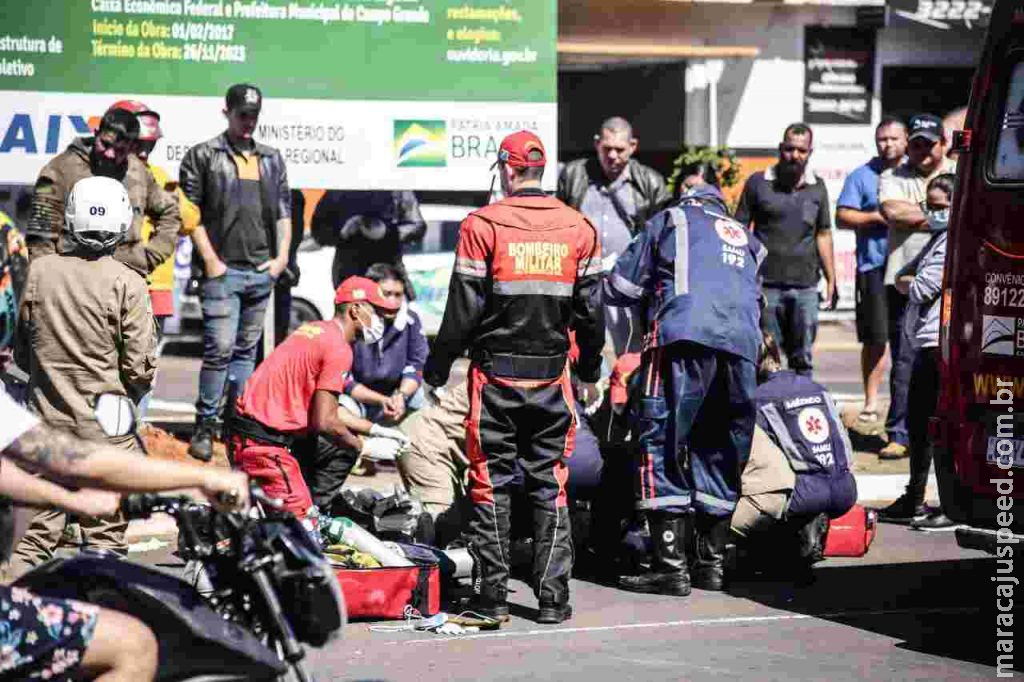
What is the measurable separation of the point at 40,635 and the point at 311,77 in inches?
315

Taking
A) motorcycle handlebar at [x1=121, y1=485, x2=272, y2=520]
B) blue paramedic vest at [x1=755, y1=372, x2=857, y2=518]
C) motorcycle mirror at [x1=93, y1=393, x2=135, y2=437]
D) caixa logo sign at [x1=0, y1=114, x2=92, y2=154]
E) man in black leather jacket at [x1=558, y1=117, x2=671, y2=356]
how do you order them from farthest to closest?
man in black leather jacket at [x1=558, y1=117, x2=671, y2=356]
caixa logo sign at [x1=0, y1=114, x2=92, y2=154]
blue paramedic vest at [x1=755, y1=372, x2=857, y2=518]
motorcycle handlebar at [x1=121, y1=485, x2=272, y2=520]
motorcycle mirror at [x1=93, y1=393, x2=135, y2=437]

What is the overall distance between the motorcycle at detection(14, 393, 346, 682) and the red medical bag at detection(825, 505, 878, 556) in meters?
5.24

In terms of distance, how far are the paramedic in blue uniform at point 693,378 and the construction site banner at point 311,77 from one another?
3.77m

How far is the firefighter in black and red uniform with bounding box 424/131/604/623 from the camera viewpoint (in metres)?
7.27

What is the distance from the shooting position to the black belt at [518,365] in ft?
24.0

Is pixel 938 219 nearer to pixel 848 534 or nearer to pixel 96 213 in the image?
pixel 848 534

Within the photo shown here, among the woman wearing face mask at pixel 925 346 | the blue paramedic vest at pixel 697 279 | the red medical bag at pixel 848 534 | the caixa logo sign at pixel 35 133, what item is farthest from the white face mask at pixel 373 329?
the caixa logo sign at pixel 35 133

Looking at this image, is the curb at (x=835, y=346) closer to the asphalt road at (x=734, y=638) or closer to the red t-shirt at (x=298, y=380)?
the asphalt road at (x=734, y=638)

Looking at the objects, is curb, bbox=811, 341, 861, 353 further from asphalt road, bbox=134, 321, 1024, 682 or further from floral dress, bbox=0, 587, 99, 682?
floral dress, bbox=0, 587, 99, 682

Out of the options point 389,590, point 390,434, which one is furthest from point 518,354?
point 390,434

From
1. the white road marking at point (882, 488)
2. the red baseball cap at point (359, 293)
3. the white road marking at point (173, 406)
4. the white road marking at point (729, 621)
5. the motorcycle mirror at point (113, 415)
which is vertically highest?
the red baseball cap at point (359, 293)

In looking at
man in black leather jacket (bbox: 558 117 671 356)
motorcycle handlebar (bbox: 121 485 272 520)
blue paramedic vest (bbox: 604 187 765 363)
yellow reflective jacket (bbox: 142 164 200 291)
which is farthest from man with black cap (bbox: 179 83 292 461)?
motorcycle handlebar (bbox: 121 485 272 520)

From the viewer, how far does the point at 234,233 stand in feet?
34.6

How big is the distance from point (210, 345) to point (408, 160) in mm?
2107
